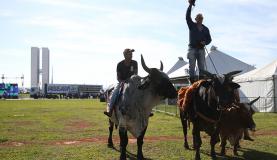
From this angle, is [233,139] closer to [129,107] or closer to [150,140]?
[129,107]

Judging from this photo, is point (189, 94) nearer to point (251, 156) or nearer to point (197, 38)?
point (197, 38)

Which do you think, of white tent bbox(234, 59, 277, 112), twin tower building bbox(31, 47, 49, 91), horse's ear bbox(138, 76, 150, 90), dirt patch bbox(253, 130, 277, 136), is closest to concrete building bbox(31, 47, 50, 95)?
twin tower building bbox(31, 47, 49, 91)

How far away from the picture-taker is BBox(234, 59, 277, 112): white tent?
29047 millimetres

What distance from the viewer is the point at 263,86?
30.2 metres

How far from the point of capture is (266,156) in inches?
421

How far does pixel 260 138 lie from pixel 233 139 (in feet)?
13.1

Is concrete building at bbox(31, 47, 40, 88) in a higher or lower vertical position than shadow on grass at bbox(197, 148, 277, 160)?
higher

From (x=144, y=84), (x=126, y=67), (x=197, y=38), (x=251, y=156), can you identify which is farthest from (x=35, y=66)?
(x=144, y=84)

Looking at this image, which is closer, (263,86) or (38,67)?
(263,86)

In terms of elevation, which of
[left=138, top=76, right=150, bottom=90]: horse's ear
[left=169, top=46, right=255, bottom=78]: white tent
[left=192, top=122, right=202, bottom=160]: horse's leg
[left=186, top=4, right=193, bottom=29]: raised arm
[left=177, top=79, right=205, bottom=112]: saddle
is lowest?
[left=192, top=122, right=202, bottom=160]: horse's leg

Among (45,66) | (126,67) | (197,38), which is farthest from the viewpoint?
(45,66)

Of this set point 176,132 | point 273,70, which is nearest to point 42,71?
point 273,70

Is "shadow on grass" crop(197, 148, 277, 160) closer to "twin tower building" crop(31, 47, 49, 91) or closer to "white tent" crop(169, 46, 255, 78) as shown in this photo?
"white tent" crop(169, 46, 255, 78)

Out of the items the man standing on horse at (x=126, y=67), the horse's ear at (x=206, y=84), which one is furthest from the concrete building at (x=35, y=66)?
the horse's ear at (x=206, y=84)
